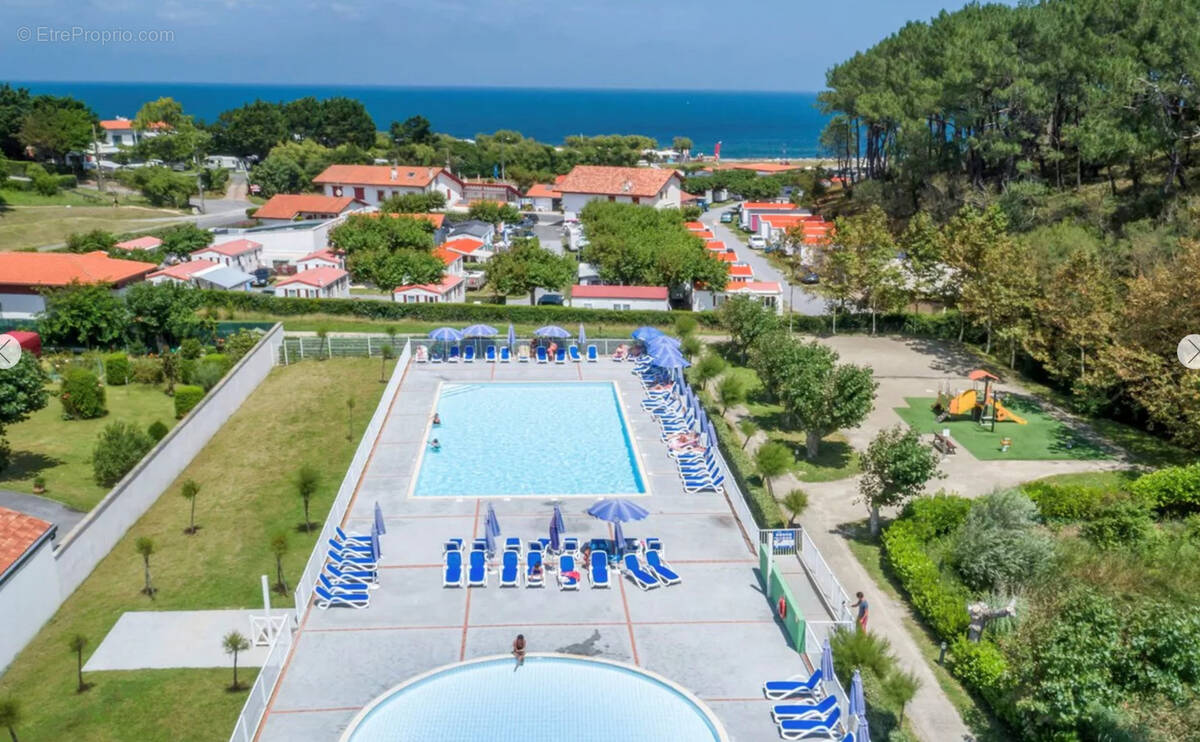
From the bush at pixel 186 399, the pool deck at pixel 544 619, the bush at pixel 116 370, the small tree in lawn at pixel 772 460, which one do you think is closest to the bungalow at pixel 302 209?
the bush at pixel 116 370

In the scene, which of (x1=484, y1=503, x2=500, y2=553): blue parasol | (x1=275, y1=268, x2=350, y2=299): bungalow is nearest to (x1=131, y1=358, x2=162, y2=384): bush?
(x1=275, y1=268, x2=350, y2=299): bungalow

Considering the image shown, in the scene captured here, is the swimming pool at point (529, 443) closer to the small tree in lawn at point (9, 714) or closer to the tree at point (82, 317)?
the small tree in lawn at point (9, 714)

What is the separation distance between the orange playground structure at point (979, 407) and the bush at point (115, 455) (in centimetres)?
2419

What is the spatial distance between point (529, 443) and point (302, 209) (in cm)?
4840

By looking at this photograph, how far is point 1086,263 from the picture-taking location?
32.1 metres

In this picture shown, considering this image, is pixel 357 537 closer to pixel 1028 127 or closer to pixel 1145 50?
pixel 1145 50

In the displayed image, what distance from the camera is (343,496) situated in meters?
22.4

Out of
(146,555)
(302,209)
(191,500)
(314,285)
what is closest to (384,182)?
(302,209)

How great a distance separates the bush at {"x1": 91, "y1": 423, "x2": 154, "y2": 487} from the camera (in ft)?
82.6

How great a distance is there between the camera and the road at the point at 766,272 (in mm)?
46697

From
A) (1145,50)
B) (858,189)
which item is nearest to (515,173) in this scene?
(858,189)

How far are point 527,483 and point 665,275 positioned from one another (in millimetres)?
22567

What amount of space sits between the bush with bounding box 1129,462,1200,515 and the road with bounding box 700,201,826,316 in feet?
74.2

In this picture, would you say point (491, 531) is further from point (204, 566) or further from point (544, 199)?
point (544, 199)
